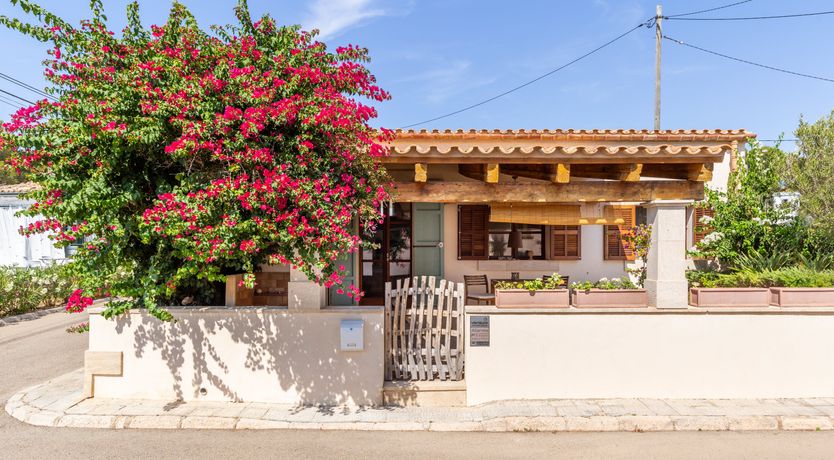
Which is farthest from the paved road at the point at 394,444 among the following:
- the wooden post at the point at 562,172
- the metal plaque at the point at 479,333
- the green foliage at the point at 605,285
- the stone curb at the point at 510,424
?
the wooden post at the point at 562,172

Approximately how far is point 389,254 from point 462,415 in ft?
13.9

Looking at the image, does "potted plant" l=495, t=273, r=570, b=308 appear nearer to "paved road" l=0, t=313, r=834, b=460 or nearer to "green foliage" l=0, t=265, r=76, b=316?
"paved road" l=0, t=313, r=834, b=460

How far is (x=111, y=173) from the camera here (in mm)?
4449

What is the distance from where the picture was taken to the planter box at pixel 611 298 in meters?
5.41

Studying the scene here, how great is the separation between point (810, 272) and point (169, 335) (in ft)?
29.4

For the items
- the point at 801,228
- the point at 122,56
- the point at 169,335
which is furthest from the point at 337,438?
the point at 801,228

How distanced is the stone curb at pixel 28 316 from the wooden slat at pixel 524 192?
1107cm

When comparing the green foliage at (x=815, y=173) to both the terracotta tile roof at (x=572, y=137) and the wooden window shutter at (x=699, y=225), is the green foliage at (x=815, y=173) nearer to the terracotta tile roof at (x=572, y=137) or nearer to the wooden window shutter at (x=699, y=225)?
the terracotta tile roof at (x=572, y=137)

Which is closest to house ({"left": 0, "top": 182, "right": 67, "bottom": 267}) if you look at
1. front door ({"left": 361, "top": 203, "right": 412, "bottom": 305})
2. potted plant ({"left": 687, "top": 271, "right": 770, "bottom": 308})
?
front door ({"left": 361, "top": 203, "right": 412, "bottom": 305})

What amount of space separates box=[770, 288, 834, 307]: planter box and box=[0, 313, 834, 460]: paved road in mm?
1579

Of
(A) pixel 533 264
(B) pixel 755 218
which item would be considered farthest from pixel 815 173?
(A) pixel 533 264

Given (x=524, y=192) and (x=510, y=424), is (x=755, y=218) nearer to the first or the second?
(x=524, y=192)

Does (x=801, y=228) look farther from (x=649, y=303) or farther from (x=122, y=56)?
(x=122, y=56)

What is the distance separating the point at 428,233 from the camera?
8.64m
